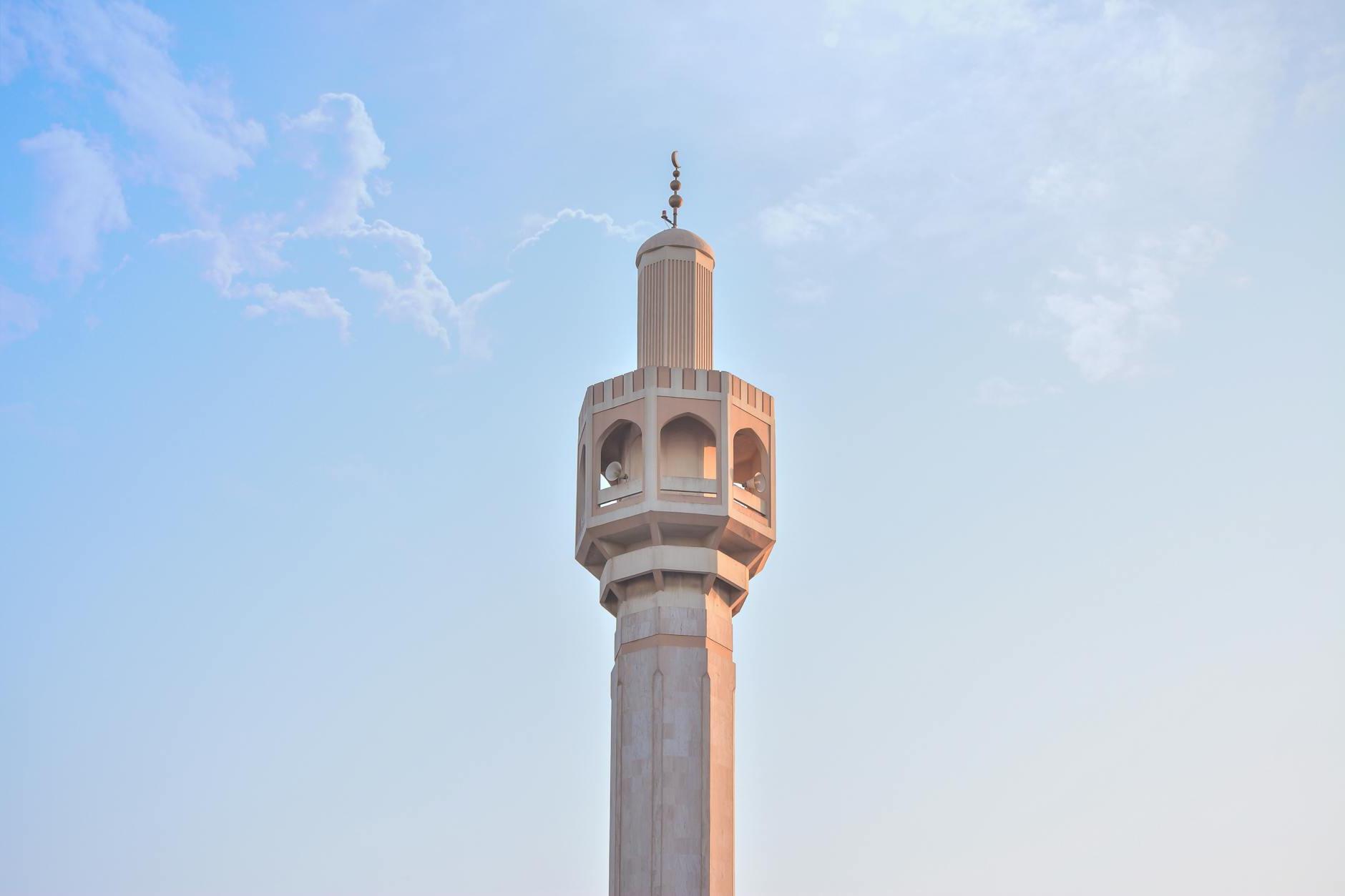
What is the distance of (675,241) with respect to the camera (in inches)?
1918

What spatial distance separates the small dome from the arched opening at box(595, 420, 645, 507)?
4.79 metres

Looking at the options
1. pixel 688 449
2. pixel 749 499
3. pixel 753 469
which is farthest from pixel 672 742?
pixel 753 469

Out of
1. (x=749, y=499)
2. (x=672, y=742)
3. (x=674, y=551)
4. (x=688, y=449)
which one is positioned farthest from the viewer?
(x=688, y=449)

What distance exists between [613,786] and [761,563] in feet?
22.7

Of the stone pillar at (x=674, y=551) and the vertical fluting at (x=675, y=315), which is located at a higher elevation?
the vertical fluting at (x=675, y=315)

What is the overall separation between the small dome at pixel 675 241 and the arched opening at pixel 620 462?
189 inches

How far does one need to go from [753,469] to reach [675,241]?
6.09 m

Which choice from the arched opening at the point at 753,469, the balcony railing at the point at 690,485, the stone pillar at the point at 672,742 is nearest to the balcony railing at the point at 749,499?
the arched opening at the point at 753,469

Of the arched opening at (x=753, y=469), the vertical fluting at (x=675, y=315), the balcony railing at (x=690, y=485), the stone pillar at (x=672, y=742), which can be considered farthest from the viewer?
the vertical fluting at (x=675, y=315)

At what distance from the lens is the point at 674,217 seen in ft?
164

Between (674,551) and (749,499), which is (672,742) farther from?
(749,499)

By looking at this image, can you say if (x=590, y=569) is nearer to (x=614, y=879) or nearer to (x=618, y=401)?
(x=618, y=401)

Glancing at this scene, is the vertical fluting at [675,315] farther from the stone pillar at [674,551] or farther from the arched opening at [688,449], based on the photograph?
the arched opening at [688,449]

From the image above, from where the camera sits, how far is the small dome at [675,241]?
4872cm
